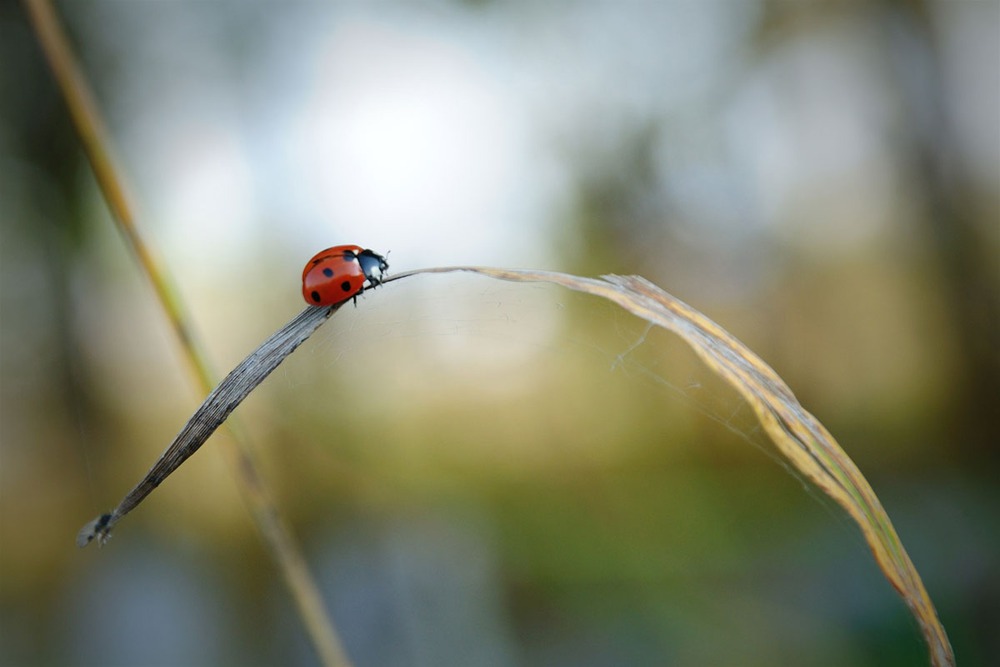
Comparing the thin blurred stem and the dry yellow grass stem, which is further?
the thin blurred stem

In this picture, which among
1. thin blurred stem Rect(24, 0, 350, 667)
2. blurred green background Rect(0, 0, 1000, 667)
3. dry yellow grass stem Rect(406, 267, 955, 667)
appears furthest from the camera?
blurred green background Rect(0, 0, 1000, 667)

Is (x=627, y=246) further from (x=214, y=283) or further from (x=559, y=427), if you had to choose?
(x=214, y=283)

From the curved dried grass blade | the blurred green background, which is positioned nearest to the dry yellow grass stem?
the curved dried grass blade

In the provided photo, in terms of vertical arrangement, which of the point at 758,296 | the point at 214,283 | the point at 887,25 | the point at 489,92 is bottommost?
the point at 758,296

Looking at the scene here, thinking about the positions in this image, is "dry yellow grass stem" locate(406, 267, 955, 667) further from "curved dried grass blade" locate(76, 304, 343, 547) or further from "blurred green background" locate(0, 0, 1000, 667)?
"blurred green background" locate(0, 0, 1000, 667)

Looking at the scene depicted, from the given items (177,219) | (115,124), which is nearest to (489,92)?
(177,219)

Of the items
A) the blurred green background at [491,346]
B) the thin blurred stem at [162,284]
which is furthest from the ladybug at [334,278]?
the blurred green background at [491,346]
